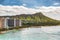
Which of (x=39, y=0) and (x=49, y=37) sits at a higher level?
(x=39, y=0)

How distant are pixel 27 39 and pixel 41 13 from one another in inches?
14.5

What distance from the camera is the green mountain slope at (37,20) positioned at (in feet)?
5.68

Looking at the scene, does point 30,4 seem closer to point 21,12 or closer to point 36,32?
point 21,12

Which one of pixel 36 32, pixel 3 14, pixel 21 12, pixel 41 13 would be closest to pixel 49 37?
pixel 36 32

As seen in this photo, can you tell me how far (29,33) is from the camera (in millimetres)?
1724

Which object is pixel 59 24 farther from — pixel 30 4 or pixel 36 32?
pixel 30 4

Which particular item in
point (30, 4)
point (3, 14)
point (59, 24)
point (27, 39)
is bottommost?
point (27, 39)

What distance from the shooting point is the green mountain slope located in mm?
1732

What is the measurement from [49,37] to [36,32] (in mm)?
170

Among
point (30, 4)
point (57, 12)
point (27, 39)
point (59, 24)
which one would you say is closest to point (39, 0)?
point (30, 4)

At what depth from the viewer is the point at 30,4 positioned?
1763 mm

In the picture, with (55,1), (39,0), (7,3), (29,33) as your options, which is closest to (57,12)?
(55,1)

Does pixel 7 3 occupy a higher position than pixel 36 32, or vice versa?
pixel 7 3

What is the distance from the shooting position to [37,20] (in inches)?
68.9
